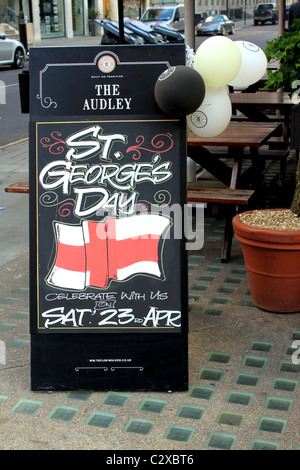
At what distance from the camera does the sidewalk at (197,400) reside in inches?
109

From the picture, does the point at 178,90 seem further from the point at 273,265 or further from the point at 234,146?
the point at 234,146

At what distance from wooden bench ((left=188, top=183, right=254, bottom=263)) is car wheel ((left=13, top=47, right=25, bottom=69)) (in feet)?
59.4

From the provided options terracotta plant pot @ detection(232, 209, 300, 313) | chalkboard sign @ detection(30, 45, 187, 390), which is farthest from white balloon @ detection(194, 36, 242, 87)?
terracotta plant pot @ detection(232, 209, 300, 313)

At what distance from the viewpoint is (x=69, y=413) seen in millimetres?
2990

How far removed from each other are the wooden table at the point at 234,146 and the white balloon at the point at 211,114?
1.38m

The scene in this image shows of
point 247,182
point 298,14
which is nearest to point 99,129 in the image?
point 247,182

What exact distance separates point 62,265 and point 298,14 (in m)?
7.74

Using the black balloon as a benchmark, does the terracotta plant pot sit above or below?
below

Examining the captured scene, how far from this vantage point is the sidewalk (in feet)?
9.08

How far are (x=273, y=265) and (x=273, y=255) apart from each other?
0.07 m

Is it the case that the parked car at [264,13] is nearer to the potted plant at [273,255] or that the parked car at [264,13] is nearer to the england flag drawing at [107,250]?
the potted plant at [273,255]

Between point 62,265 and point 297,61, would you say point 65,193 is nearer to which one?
point 62,265

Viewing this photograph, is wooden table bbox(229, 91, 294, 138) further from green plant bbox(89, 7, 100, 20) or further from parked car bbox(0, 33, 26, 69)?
green plant bbox(89, 7, 100, 20)

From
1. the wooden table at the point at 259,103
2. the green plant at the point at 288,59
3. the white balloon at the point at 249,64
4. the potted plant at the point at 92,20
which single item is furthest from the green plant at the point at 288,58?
the potted plant at the point at 92,20
